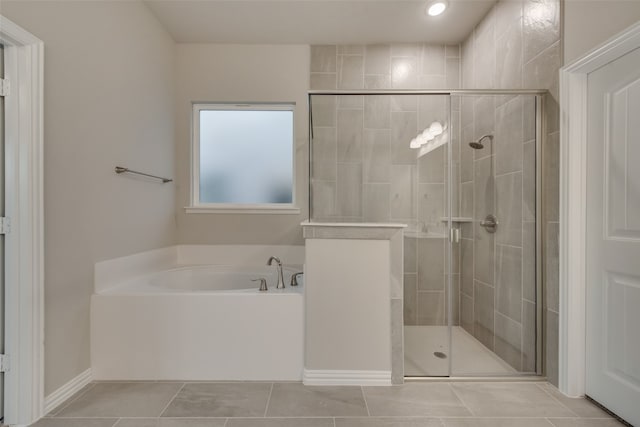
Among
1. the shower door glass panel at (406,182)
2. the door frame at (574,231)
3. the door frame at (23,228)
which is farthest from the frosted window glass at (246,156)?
the door frame at (574,231)

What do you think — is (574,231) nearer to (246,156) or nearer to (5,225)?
(246,156)

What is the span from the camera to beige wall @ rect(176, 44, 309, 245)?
292 cm

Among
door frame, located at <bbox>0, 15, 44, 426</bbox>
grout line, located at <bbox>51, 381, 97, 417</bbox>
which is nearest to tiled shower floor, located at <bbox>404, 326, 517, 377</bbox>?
grout line, located at <bbox>51, 381, 97, 417</bbox>

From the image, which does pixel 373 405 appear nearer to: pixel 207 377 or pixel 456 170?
pixel 207 377

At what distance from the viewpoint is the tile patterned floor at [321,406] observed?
149 cm

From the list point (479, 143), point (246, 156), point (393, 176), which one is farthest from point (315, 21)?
point (479, 143)

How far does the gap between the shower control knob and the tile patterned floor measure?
91 cm

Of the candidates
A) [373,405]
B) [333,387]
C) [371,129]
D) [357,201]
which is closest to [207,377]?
[333,387]

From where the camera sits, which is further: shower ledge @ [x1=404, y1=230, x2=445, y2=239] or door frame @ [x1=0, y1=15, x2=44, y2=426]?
shower ledge @ [x1=404, y1=230, x2=445, y2=239]

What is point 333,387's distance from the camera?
179 cm

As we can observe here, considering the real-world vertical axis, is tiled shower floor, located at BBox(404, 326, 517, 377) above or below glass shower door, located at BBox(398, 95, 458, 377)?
below

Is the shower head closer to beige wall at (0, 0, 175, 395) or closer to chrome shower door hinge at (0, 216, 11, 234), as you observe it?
beige wall at (0, 0, 175, 395)

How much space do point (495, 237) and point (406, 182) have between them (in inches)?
26.3

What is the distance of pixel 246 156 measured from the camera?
3.07 m
